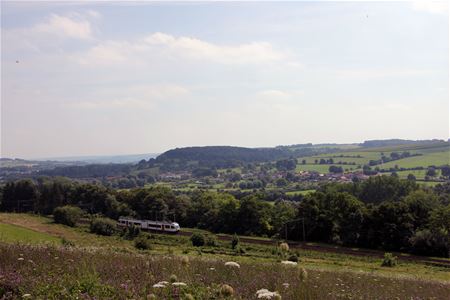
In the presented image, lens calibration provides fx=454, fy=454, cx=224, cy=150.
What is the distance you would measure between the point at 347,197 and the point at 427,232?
13621 millimetres

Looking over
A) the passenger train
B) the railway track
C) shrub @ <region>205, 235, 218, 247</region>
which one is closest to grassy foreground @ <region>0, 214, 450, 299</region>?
the railway track

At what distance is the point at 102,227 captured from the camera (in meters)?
69.8

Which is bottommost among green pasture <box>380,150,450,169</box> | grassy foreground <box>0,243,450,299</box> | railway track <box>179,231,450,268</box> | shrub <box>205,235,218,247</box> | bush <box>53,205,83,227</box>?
railway track <box>179,231,450,268</box>

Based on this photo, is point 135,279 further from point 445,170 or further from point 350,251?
point 445,170

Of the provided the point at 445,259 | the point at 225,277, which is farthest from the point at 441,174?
the point at 225,277

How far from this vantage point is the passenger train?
72312mm

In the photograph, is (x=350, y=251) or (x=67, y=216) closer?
(x=350, y=251)

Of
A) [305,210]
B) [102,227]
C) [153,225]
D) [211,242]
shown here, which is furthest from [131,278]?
[153,225]

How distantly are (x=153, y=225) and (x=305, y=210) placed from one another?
25731 mm

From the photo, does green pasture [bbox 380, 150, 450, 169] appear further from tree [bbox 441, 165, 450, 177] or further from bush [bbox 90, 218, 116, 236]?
bush [bbox 90, 218, 116, 236]

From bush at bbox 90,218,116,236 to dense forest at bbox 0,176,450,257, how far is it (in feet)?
47.3

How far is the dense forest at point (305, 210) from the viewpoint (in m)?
57.2

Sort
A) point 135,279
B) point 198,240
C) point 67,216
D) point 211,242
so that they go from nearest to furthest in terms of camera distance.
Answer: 1. point 135,279
2. point 211,242
3. point 198,240
4. point 67,216

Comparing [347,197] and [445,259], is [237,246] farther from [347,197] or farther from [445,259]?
[445,259]
